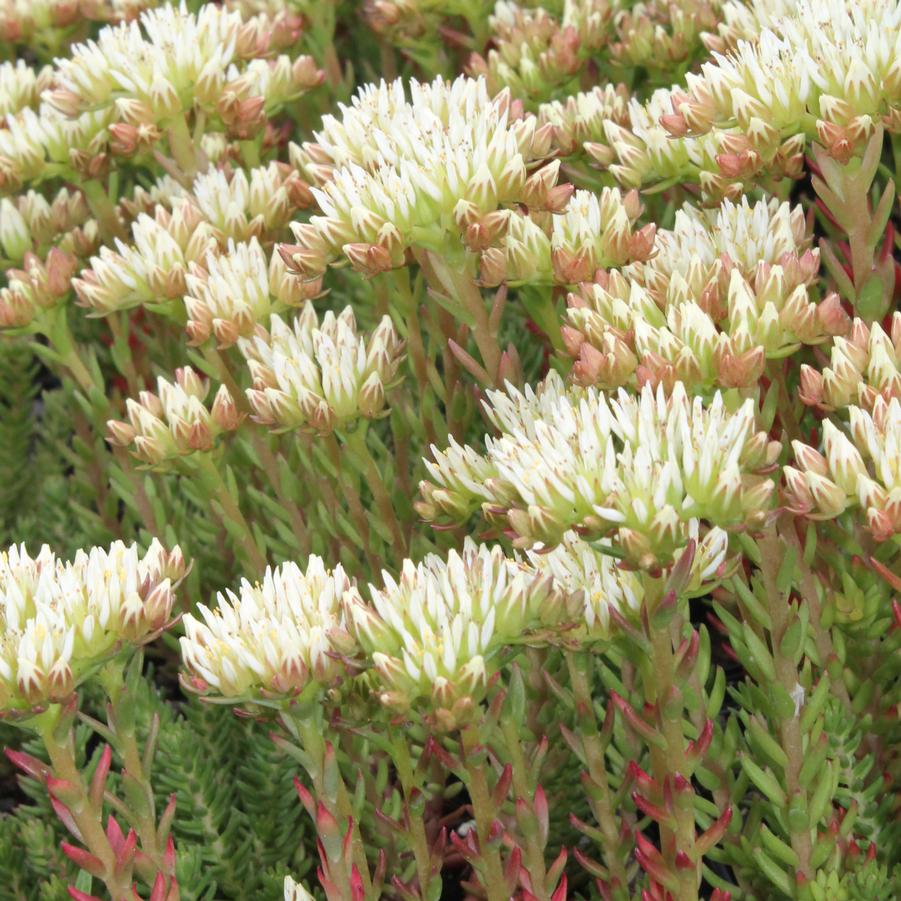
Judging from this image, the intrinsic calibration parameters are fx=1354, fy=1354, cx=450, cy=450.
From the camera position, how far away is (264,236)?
72.6 inches

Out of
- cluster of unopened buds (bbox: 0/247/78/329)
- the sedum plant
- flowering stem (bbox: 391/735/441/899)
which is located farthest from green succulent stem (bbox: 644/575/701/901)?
cluster of unopened buds (bbox: 0/247/78/329)

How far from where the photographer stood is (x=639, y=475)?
1129 millimetres

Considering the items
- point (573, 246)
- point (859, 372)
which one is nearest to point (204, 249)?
point (573, 246)

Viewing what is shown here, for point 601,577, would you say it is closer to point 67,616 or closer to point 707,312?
point 707,312

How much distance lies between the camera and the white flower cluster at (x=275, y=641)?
1161 mm

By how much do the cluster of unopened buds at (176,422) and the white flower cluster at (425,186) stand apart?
0.70 feet

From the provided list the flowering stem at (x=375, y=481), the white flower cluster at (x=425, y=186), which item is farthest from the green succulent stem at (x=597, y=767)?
the white flower cluster at (x=425, y=186)

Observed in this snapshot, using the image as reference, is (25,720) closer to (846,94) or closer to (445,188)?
(445,188)

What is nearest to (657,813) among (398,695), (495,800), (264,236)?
(495,800)

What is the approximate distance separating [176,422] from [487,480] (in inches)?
20.7

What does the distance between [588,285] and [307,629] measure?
507 millimetres

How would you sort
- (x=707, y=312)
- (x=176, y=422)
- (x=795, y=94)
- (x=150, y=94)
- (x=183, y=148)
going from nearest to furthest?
(x=707, y=312)
(x=795, y=94)
(x=176, y=422)
(x=150, y=94)
(x=183, y=148)

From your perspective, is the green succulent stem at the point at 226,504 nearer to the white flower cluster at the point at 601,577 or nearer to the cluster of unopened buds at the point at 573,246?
the cluster of unopened buds at the point at 573,246

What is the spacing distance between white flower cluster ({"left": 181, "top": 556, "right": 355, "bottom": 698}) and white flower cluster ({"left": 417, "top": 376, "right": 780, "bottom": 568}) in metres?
0.18
